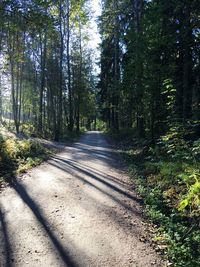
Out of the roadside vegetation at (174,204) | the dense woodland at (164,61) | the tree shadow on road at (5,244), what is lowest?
the tree shadow on road at (5,244)

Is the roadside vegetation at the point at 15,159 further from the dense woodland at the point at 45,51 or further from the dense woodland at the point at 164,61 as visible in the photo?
the dense woodland at the point at 164,61

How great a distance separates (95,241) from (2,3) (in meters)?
7.94

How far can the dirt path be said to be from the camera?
406cm

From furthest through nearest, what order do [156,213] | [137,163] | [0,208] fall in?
1. [137,163]
2. [0,208]
3. [156,213]

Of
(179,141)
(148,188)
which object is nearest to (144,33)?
(179,141)

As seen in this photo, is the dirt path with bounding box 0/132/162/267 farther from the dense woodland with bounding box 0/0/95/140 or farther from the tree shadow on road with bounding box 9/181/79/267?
the dense woodland with bounding box 0/0/95/140

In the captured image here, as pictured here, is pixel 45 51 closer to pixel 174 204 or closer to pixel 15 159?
pixel 15 159

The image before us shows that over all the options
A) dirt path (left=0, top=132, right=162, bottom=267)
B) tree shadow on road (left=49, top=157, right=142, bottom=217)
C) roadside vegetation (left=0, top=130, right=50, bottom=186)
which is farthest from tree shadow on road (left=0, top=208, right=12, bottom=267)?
roadside vegetation (left=0, top=130, right=50, bottom=186)

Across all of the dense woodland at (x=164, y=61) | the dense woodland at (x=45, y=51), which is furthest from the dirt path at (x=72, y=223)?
the dense woodland at (x=45, y=51)

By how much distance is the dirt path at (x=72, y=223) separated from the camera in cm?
406

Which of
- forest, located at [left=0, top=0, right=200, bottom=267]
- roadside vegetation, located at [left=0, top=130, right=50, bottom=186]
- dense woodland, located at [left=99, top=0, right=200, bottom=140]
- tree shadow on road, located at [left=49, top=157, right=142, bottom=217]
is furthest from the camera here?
dense woodland, located at [left=99, top=0, right=200, bottom=140]

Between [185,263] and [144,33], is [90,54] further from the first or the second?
[185,263]

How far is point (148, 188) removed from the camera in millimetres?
7488

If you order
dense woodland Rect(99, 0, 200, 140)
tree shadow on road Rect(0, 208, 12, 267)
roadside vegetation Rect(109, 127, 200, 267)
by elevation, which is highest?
dense woodland Rect(99, 0, 200, 140)
